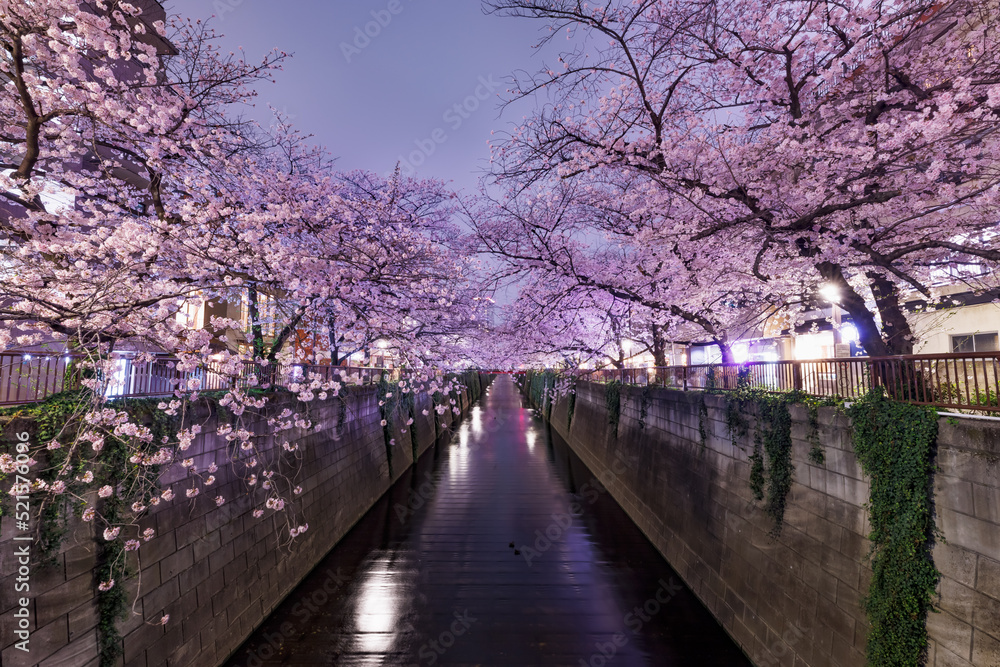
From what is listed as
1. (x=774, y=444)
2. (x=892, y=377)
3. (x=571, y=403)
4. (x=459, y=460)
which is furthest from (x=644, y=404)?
(x=571, y=403)

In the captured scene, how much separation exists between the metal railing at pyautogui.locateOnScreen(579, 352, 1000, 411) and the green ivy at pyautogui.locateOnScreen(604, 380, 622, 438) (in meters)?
7.47

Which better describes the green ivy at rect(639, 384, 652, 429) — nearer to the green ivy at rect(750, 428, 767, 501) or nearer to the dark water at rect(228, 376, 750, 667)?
the dark water at rect(228, 376, 750, 667)

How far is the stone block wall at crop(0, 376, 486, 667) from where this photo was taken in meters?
3.89

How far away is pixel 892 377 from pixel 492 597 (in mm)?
7818

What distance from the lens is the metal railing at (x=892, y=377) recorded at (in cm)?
408

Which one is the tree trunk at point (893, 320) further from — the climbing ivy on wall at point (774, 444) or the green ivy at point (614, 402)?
the green ivy at point (614, 402)

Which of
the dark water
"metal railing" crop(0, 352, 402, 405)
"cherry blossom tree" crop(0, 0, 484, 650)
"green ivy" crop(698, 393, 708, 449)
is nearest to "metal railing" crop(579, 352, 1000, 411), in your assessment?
"green ivy" crop(698, 393, 708, 449)

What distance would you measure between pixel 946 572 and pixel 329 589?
9774 millimetres

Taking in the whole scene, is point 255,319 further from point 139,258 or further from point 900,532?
point 900,532

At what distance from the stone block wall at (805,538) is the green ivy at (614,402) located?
179 inches

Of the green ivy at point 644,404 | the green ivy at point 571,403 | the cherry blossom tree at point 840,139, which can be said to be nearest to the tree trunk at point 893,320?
the cherry blossom tree at point 840,139

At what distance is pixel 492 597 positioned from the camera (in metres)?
8.75

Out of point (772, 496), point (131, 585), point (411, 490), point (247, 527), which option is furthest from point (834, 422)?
point (411, 490)

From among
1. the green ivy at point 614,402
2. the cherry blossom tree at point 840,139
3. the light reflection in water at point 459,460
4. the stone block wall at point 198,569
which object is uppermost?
the cherry blossom tree at point 840,139
